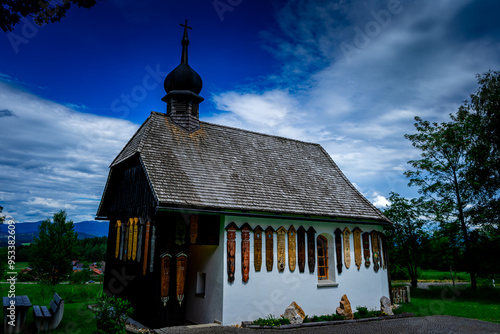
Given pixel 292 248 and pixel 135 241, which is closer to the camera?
pixel 135 241

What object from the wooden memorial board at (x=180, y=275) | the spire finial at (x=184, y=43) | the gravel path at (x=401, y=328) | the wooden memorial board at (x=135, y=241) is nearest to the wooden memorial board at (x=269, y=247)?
the gravel path at (x=401, y=328)

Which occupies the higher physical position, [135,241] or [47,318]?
[135,241]

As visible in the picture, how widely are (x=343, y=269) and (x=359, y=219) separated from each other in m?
2.40

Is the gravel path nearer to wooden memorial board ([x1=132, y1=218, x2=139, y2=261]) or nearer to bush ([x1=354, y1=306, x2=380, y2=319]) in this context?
bush ([x1=354, y1=306, x2=380, y2=319])

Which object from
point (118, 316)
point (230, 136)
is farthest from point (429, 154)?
point (118, 316)

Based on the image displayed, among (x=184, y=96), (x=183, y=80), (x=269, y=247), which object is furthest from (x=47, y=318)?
(x=183, y=80)

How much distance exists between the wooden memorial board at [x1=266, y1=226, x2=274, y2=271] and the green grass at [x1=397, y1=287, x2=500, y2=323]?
6660mm

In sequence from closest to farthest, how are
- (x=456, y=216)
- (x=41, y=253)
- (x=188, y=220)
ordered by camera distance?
(x=188, y=220) → (x=41, y=253) → (x=456, y=216)

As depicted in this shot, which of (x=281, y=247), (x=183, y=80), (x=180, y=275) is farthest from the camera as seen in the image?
(x=183, y=80)

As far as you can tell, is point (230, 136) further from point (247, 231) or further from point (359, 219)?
point (359, 219)

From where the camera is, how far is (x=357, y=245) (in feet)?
47.2

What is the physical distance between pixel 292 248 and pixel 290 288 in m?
1.43

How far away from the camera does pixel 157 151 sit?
1228 centimetres

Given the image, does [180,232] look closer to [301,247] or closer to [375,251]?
[301,247]
